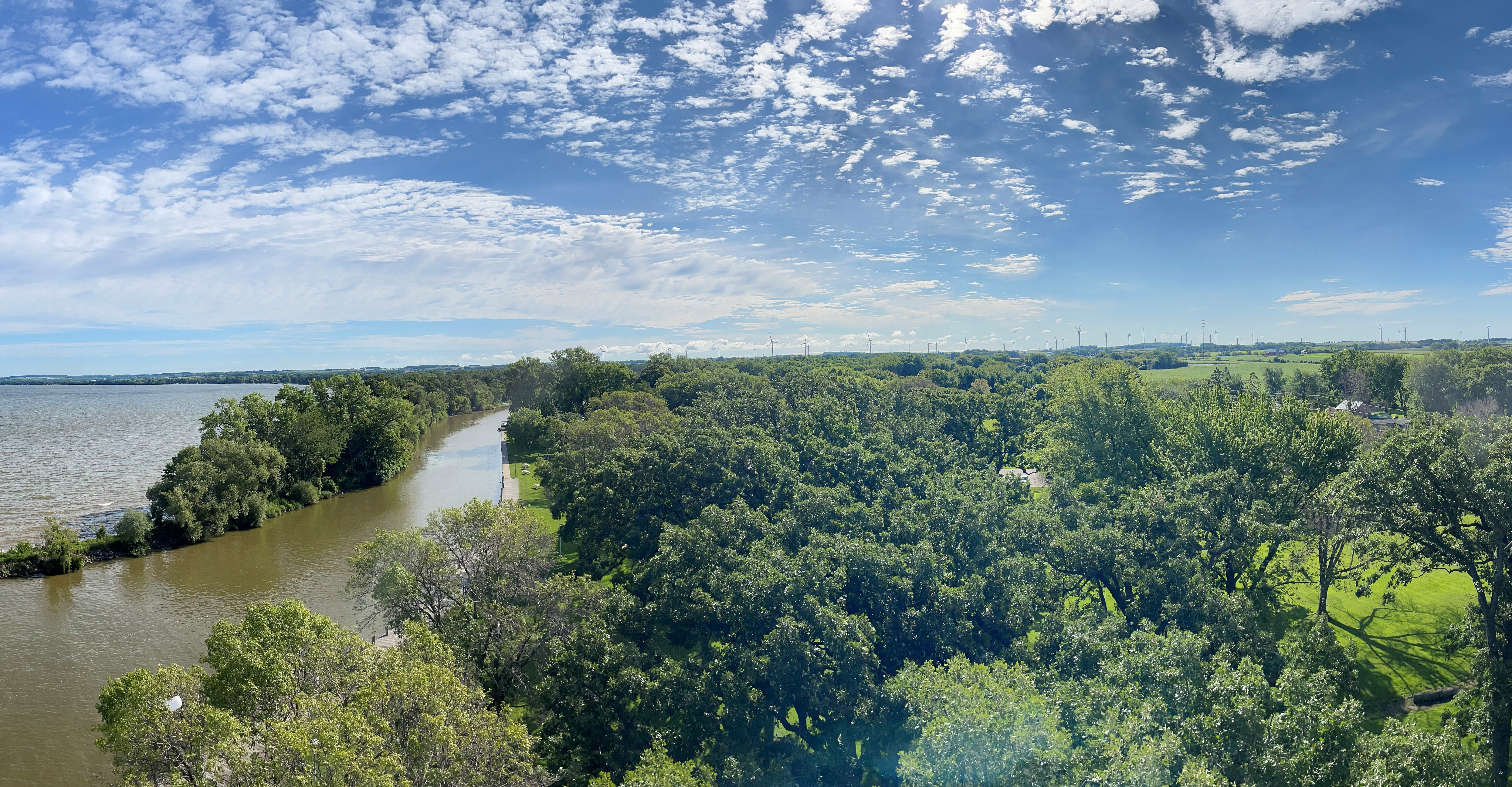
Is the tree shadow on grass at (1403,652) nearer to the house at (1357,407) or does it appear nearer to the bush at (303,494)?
the house at (1357,407)

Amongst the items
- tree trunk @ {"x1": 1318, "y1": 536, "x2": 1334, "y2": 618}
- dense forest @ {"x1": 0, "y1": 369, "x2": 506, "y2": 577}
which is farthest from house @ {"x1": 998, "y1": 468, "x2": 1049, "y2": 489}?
dense forest @ {"x1": 0, "y1": 369, "x2": 506, "y2": 577}

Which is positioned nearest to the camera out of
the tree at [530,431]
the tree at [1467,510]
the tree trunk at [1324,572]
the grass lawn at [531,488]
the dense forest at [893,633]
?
the dense forest at [893,633]

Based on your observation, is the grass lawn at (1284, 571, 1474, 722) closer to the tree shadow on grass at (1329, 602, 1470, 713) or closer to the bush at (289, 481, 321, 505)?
the tree shadow on grass at (1329, 602, 1470, 713)

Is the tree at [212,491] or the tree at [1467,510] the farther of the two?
the tree at [212,491]

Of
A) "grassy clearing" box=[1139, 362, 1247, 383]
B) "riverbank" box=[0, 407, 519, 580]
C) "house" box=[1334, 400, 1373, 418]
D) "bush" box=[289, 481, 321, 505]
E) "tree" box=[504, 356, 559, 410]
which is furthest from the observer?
"grassy clearing" box=[1139, 362, 1247, 383]

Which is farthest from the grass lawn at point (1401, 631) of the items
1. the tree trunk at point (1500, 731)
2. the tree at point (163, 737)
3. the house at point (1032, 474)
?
the tree at point (163, 737)

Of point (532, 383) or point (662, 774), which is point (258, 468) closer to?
point (662, 774)
